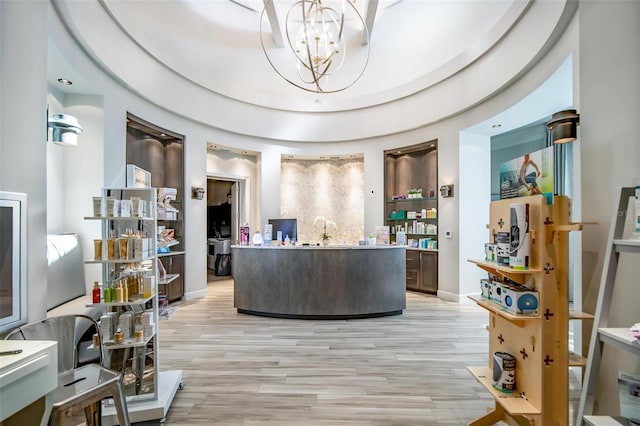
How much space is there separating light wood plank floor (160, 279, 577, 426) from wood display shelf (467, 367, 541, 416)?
1.20ft

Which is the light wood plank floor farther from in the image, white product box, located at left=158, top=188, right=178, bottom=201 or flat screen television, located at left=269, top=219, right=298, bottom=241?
white product box, located at left=158, top=188, right=178, bottom=201

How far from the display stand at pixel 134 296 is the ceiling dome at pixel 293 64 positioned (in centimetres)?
229

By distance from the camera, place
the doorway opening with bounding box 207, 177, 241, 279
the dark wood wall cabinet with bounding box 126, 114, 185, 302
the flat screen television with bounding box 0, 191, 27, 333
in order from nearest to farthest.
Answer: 1. the flat screen television with bounding box 0, 191, 27, 333
2. the dark wood wall cabinet with bounding box 126, 114, 185, 302
3. the doorway opening with bounding box 207, 177, 241, 279

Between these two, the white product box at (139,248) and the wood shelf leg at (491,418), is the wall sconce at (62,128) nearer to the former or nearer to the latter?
the white product box at (139,248)

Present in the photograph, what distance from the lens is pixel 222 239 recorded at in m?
8.73

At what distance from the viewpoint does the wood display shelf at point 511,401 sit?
1884mm

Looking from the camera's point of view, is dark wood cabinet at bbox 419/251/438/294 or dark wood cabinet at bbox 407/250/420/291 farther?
dark wood cabinet at bbox 407/250/420/291

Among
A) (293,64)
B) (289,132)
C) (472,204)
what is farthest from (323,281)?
(293,64)

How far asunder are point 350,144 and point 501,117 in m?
3.31

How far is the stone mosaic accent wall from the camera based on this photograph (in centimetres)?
782

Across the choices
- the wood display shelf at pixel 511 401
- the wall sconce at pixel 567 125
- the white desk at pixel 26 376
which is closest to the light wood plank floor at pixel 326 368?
the wood display shelf at pixel 511 401

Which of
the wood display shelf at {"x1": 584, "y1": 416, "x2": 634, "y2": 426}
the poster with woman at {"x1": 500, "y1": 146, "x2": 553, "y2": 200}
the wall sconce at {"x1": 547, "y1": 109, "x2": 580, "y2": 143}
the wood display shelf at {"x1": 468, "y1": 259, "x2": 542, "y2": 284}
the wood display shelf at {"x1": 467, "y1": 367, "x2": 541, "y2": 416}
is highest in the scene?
the wall sconce at {"x1": 547, "y1": 109, "x2": 580, "y2": 143}

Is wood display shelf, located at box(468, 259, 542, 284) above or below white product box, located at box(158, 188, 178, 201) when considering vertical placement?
below

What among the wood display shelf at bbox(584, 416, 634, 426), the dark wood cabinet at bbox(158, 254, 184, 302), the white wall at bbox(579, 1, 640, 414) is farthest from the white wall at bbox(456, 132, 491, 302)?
the dark wood cabinet at bbox(158, 254, 184, 302)
